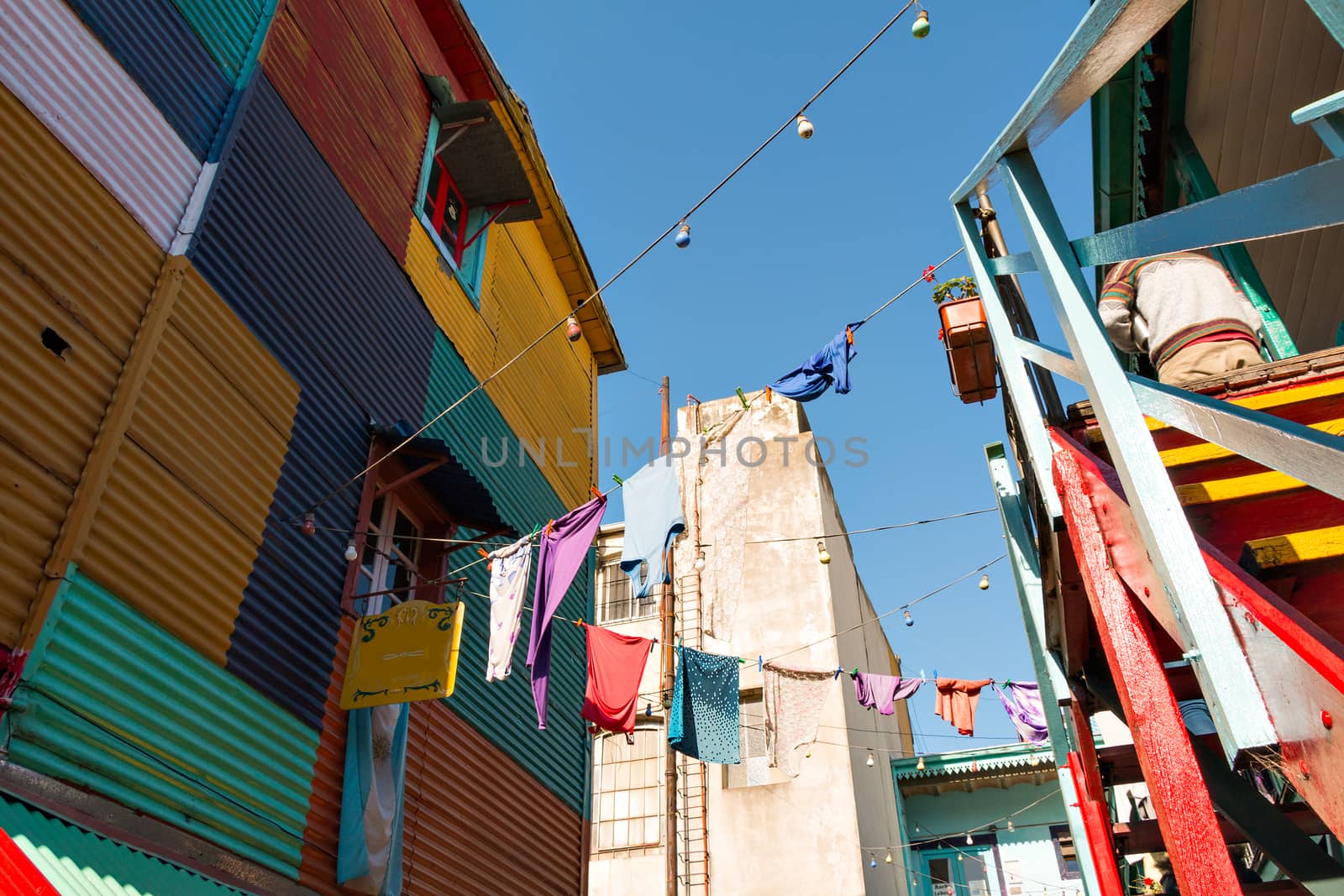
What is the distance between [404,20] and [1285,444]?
37.2ft

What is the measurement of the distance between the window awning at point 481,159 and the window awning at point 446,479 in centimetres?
392

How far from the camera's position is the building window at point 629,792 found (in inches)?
714

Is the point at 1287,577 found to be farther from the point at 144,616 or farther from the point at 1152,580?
the point at 144,616

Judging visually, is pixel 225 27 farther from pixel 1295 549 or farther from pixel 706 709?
pixel 706 709

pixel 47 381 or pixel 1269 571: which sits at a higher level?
pixel 47 381

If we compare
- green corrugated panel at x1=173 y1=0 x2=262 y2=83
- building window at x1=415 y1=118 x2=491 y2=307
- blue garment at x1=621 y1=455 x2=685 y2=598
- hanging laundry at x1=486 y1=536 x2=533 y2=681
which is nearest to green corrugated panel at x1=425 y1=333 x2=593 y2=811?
hanging laundry at x1=486 y1=536 x2=533 y2=681

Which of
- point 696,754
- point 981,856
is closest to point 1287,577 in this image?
point 696,754

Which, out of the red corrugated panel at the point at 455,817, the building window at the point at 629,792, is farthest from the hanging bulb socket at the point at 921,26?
the building window at the point at 629,792

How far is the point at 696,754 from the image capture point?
38.0ft

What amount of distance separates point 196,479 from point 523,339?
6.56 metres

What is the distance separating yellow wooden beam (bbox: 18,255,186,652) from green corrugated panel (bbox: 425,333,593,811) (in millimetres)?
3019

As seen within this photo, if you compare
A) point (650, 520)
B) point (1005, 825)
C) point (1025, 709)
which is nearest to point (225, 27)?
point (650, 520)

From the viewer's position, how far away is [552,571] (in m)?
8.03

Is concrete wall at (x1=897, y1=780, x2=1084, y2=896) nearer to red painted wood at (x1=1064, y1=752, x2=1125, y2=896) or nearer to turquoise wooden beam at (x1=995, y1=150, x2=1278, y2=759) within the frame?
red painted wood at (x1=1064, y1=752, x2=1125, y2=896)
